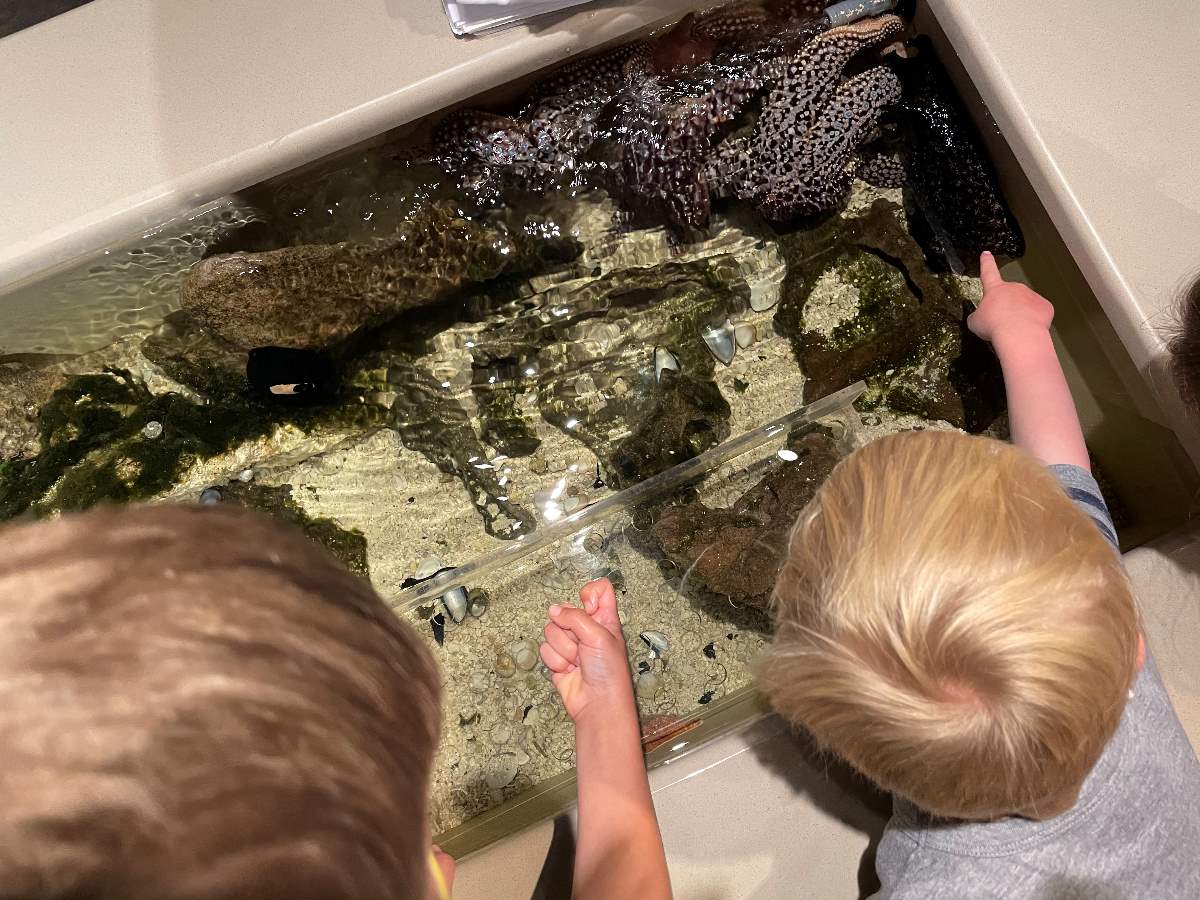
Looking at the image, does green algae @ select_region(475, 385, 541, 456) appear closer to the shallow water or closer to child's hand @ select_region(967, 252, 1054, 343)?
the shallow water

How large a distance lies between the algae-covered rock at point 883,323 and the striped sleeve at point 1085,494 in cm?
45

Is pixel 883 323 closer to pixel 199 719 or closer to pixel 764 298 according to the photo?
pixel 764 298

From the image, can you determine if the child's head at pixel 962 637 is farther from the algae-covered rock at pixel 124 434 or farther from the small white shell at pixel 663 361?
the algae-covered rock at pixel 124 434

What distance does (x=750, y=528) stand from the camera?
1.73m

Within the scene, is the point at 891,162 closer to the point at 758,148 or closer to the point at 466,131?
the point at 758,148

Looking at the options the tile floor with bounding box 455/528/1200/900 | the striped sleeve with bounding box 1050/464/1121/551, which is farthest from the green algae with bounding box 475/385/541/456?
the striped sleeve with bounding box 1050/464/1121/551

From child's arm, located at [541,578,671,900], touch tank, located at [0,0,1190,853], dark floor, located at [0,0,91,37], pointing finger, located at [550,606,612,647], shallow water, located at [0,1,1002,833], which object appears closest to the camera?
child's arm, located at [541,578,671,900]

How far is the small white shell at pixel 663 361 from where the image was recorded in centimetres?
194

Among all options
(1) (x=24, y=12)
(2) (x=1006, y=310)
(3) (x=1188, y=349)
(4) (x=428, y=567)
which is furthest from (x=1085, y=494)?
(1) (x=24, y=12)

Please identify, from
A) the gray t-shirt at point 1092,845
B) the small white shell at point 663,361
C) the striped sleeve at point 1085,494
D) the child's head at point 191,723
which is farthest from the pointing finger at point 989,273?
the child's head at point 191,723

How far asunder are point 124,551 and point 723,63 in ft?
5.41

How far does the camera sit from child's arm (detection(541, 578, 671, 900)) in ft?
4.13

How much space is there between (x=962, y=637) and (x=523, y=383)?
1269 millimetres

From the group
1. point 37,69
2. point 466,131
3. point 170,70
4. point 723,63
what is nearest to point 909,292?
point 723,63
